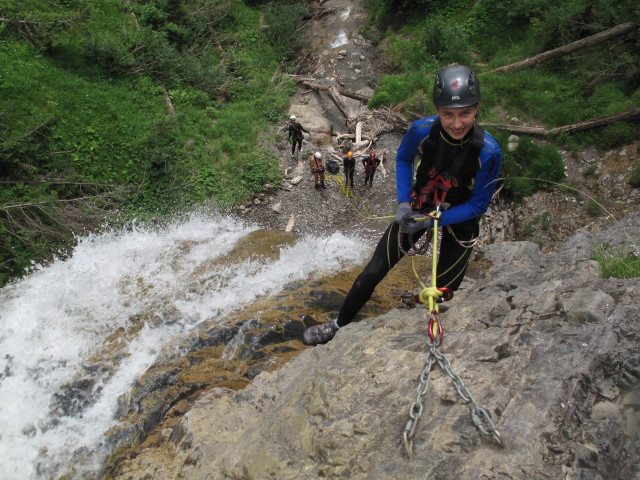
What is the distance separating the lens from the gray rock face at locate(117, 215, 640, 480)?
190 cm

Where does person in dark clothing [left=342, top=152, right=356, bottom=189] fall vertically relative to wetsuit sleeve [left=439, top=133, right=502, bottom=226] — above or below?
below

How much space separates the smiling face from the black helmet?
4cm

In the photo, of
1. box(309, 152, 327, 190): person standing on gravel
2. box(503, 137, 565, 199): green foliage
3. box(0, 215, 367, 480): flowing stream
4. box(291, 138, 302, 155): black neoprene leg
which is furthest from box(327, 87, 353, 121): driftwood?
box(0, 215, 367, 480): flowing stream

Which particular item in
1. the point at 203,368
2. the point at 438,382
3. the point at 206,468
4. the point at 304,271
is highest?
the point at 438,382

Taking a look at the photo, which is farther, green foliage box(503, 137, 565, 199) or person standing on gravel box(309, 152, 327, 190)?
person standing on gravel box(309, 152, 327, 190)

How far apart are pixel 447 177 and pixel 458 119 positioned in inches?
21.1

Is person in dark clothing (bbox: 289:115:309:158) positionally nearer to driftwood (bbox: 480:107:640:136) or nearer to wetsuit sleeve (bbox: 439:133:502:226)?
driftwood (bbox: 480:107:640:136)

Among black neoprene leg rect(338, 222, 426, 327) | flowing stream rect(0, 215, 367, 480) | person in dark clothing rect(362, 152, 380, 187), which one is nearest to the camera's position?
black neoprene leg rect(338, 222, 426, 327)

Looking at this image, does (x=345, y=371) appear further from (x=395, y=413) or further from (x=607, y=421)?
(x=607, y=421)

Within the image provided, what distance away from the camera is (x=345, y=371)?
2.80 m

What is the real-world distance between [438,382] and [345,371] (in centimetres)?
71

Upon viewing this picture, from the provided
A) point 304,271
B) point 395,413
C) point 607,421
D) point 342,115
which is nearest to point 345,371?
point 395,413

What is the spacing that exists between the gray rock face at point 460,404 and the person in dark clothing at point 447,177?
1.58ft

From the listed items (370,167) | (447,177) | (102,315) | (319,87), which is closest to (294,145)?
(370,167)
